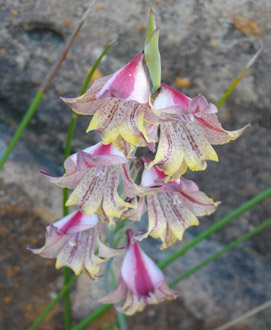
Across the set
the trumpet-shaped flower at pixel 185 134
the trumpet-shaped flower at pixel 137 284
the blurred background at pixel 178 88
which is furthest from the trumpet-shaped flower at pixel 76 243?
the blurred background at pixel 178 88

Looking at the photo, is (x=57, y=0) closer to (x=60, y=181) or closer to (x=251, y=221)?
(x=60, y=181)

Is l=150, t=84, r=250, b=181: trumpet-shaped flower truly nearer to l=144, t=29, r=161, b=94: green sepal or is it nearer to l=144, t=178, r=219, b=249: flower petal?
l=144, t=29, r=161, b=94: green sepal

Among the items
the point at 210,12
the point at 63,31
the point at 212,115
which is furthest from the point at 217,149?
the point at 212,115

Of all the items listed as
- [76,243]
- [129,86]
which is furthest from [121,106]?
[76,243]

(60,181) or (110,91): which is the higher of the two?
(110,91)

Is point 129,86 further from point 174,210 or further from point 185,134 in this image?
point 174,210

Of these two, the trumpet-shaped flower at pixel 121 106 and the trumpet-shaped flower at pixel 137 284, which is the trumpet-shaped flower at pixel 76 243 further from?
the trumpet-shaped flower at pixel 121 106
